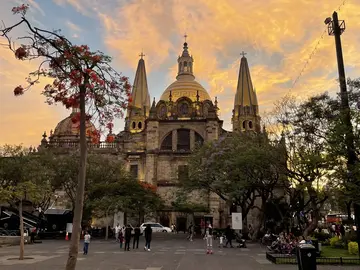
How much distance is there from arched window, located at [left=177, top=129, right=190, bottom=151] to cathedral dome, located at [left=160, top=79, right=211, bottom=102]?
7.45m

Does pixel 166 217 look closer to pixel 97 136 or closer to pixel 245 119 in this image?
pixel 245 119

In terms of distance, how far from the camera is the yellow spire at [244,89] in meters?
64.6

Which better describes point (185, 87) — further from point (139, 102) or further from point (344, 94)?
point (344, 94)

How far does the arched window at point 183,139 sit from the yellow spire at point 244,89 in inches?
568

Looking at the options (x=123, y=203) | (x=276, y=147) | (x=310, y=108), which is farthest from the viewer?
(x=123, y=203)

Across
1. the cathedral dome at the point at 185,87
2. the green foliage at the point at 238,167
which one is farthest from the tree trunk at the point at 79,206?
the cathedral dome at the point at 185,87

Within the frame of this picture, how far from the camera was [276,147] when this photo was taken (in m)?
26.8

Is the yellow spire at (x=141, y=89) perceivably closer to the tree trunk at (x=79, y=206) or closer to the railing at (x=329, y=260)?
the railing at (x=329, y=260)

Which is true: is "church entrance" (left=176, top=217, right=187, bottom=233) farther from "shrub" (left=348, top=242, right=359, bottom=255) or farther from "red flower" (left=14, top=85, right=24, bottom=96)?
"red flower" (left=14, top=85, right=24, bottom=96)

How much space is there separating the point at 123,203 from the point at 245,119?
3462 cm

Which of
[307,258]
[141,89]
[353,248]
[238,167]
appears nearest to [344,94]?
[307,258]

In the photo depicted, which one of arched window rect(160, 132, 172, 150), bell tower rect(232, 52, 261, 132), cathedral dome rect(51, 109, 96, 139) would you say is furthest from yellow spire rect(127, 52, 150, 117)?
bell tower rect(232, 52, 261, 132)

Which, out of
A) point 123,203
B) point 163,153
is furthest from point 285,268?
point 163,153

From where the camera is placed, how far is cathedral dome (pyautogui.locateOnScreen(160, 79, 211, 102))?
61159mm
